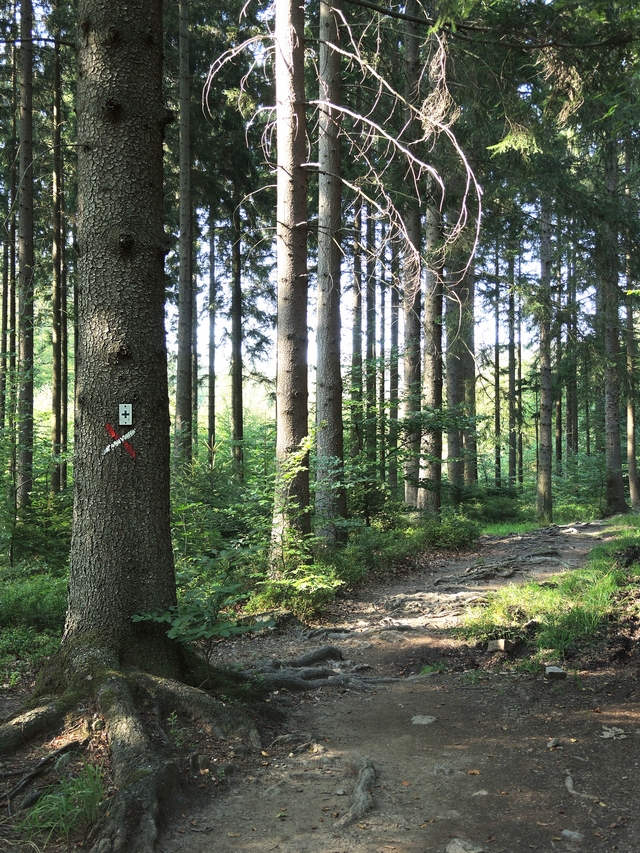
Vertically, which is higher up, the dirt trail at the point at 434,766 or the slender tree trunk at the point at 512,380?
the slender tree trunk at the point at 512,380

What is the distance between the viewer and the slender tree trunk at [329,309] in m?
9.77

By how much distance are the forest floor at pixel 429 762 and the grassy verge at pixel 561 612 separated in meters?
0.19

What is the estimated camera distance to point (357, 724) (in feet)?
14.8

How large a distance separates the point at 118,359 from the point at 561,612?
4.91 metres

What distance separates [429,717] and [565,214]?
1478 cm

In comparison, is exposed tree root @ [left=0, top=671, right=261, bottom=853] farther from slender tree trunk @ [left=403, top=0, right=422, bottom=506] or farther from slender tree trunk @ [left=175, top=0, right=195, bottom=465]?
slender tree trunk @ [left=175, top=0, right=195, bottom=465]

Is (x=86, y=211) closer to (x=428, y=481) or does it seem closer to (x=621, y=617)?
(x=621, y=617)

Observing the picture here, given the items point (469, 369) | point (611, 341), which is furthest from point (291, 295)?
point (469, 369)

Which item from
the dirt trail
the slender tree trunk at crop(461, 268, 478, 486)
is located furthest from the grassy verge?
the slender tree trunk at crop(461, 268, 478, 486)

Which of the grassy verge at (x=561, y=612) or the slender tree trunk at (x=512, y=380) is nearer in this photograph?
the grassy verge at (x=561, y=612)

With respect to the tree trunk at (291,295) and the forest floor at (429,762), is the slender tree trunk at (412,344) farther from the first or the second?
the forest floor at (429,762)

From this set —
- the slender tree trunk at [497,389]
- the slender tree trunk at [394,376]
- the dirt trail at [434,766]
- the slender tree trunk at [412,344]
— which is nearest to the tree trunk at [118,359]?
the dirt trail at [434,766]

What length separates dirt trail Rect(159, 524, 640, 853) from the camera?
300 centimetres

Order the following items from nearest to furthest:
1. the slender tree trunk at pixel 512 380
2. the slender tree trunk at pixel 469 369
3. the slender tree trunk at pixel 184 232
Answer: the slender tree trunk at pixel 469 369
the slender tree trunk at pixel 184 232
the slender tree trunk at pixel 512 380
